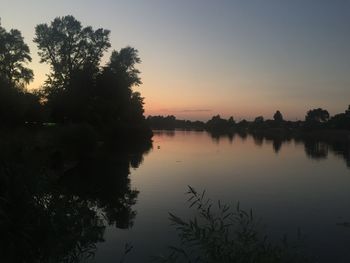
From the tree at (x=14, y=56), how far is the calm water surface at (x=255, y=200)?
103 ft

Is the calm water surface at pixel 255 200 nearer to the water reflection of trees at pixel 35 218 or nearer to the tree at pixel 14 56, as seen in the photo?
the water reflection of trees at pixel 35 218

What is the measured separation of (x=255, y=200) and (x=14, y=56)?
52.8 meters

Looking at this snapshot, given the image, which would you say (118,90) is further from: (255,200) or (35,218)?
(35,218)

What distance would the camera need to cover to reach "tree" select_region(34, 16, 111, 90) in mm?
67312

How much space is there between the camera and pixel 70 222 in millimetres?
9539

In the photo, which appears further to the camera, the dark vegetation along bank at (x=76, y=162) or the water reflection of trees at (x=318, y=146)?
the water reflection of trees at (x=318, y=146)

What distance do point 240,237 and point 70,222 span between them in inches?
149

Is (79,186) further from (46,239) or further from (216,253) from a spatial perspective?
(216,253)

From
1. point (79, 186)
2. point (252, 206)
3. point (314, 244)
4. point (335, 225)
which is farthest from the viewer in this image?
point (79, 186)

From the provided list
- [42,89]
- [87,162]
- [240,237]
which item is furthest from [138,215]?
[42,89]

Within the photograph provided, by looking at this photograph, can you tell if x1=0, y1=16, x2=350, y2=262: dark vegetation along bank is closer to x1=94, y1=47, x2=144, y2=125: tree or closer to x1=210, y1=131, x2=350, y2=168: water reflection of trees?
x1=94, y1=47, x2=144, y2=125: tree

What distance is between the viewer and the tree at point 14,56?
63.4 metres

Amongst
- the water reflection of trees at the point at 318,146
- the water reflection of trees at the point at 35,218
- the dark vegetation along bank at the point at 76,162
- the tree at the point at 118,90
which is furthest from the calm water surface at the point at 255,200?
the tree at the point at 118,90

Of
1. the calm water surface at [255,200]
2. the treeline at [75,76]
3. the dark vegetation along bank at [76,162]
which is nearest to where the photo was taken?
the dark vegetation along bank at [76,162]
